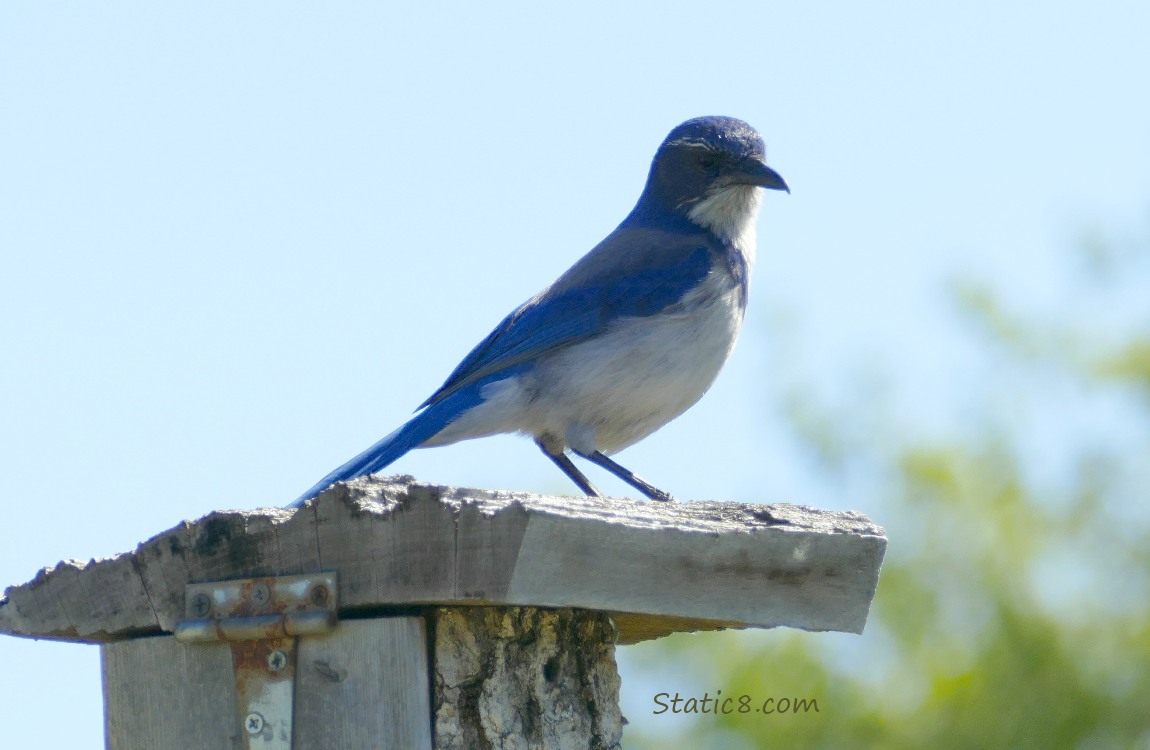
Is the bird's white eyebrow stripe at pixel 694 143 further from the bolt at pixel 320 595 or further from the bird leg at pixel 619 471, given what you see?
the bolt at pixel 320 595

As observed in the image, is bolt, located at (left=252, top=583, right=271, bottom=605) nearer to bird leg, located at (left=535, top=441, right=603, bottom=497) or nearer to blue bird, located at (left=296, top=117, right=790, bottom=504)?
blue bird, located at (left=296, top=117, right=790, bottom=504)

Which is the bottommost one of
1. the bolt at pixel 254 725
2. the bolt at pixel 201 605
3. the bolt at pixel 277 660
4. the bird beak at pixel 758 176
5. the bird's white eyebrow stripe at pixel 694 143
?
the bolt at pixel 254 725

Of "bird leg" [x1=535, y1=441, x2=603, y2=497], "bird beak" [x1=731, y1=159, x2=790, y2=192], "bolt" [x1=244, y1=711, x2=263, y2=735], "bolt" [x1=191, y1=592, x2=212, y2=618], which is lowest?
"bolt" [x1=244, y1=711, x2=263, y2=735]

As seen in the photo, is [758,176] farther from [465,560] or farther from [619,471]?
[465,560]

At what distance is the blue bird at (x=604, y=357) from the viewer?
22.8 ft

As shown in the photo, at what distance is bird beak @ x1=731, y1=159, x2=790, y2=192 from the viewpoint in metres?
7.69

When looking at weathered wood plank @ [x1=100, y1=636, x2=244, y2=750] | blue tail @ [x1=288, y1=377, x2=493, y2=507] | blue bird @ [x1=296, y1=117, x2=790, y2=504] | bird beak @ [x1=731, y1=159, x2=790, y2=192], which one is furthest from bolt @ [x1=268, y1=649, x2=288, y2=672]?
bird beak @ [x1=731, y1=159, x2=790, y2=192]

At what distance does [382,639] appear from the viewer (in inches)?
164

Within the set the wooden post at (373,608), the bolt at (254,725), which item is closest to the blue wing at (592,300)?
the wooden post at (373,608)

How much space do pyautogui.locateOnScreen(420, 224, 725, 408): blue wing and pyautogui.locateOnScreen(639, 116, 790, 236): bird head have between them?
369 millimetres

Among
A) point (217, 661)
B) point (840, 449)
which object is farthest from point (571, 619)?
point (840, 449)

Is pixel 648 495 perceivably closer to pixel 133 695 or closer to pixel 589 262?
pixel 589 262

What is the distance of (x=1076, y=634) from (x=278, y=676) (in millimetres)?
10235

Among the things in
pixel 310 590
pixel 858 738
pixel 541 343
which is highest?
pixel 541 343
